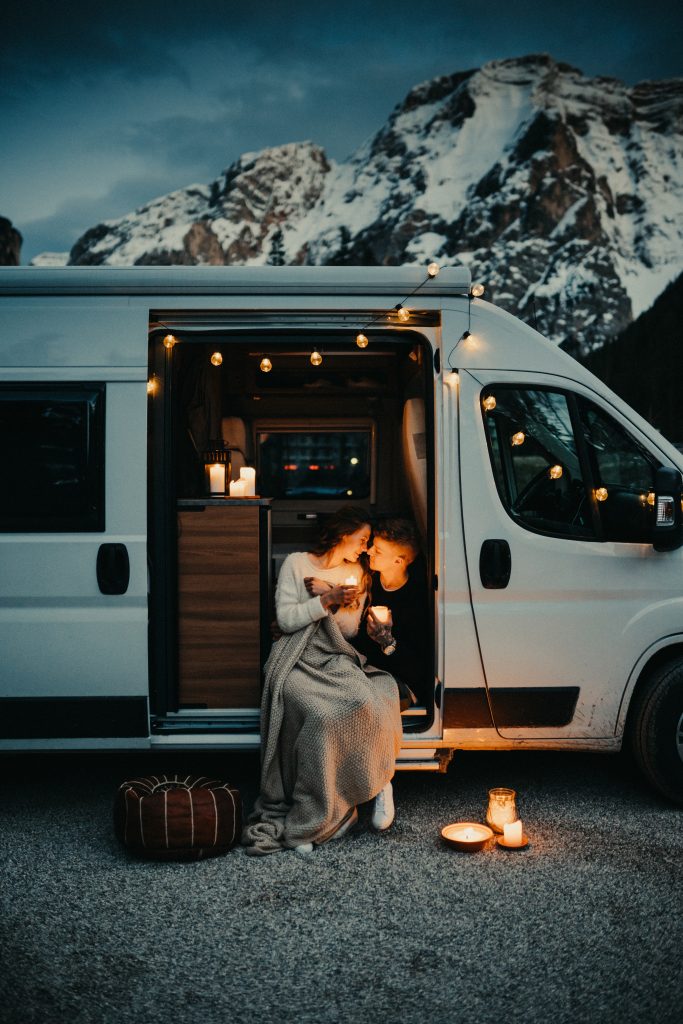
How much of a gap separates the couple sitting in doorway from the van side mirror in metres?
1.21

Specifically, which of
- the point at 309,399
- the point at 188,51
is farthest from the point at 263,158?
the point at 309,399

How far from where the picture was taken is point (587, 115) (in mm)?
142375

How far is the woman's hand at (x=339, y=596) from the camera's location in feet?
12.5

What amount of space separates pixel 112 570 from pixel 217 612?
585 mm

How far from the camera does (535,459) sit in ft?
12.6

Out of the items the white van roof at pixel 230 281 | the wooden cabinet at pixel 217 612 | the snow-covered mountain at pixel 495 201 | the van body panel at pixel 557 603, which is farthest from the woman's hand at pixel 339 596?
the snow-covered mountain at pixel 495 201

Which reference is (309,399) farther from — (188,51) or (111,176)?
(111,176)

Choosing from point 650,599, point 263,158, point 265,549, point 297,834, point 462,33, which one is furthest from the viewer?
point 263,158

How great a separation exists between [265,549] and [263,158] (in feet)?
657

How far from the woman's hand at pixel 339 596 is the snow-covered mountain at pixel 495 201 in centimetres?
9780

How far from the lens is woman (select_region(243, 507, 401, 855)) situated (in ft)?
11.4

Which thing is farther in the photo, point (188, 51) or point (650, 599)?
point (188, 51)

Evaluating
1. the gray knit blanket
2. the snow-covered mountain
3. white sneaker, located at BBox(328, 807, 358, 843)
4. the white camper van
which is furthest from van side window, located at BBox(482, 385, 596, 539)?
the snow-covered mountain

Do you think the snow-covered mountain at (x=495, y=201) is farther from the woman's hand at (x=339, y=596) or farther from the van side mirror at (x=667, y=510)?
the woman's hand at (x=339, y=596)
